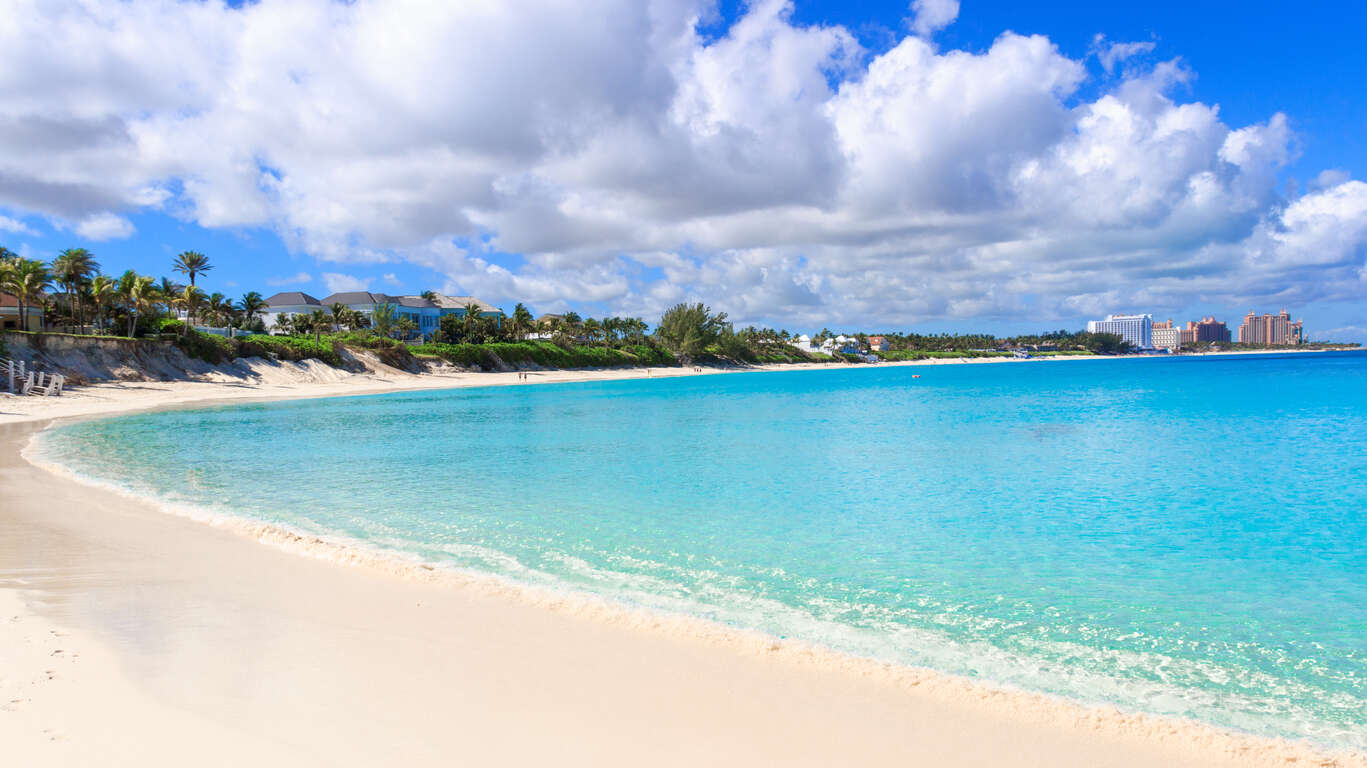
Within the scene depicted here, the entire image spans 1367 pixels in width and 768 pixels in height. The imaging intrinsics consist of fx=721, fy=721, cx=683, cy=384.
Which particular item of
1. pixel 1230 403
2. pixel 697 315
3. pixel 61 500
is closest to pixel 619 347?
pixel 697 315

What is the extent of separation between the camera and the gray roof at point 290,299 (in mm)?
112250

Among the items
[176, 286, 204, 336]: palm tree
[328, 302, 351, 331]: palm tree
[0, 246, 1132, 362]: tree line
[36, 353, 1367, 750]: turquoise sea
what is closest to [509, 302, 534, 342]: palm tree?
[0, 246, 1132, 362]: tree line

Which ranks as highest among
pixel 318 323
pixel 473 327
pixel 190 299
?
pixel 190 299

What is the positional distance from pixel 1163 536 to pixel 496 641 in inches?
487

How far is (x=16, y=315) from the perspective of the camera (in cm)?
6006

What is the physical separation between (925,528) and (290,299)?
12047cm

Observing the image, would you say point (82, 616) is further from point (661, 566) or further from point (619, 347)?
point (619, 347)

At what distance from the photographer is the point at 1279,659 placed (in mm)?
7551

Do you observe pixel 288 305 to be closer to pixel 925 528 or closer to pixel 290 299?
pixel 290 299

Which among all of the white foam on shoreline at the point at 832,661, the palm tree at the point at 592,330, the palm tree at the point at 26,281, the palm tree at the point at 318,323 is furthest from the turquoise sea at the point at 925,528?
the palm tree at the point at 592,330

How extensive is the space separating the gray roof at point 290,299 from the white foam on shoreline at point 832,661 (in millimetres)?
113932

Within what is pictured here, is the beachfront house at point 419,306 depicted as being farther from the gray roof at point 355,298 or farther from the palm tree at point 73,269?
the palm tree at point 73,269

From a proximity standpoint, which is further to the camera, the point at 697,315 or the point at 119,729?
the point at 697,315

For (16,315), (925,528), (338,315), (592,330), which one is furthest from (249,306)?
(925,528)
